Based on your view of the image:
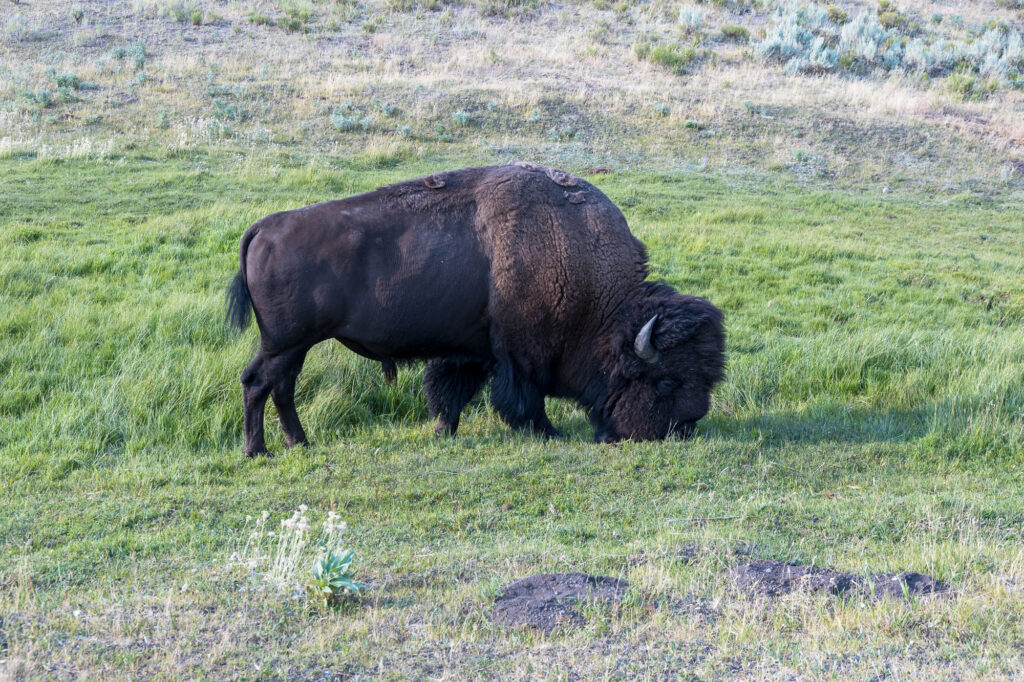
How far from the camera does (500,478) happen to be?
6.79 meters

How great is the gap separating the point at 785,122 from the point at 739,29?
31.7 feet

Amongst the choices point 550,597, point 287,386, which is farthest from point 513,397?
point 550,597

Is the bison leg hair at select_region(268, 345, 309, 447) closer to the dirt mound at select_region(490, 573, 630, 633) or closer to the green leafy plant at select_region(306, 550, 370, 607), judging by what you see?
the green leafy plant at select_region(306, 550, 370, 607)

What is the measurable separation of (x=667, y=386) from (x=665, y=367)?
0.50 feet

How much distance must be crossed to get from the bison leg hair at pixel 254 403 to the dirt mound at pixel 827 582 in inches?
168

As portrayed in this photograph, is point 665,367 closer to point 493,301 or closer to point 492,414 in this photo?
point 493,301

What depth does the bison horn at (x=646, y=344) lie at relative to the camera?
297 inches

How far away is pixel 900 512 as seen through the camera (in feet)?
19.5

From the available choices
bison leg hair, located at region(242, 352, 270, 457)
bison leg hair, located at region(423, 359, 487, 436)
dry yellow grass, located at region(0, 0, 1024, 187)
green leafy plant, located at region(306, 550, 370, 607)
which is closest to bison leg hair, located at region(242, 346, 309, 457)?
bison leg hair, located at region(242, 352, 270, 457)

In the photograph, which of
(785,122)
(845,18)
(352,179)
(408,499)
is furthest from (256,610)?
(845,18)

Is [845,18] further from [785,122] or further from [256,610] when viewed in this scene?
[256,610]

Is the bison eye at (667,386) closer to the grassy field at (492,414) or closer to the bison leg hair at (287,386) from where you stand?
the grassy field at (492,414)

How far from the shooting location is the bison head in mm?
7633

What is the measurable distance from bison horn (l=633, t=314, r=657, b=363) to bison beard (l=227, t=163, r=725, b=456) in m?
0.01
